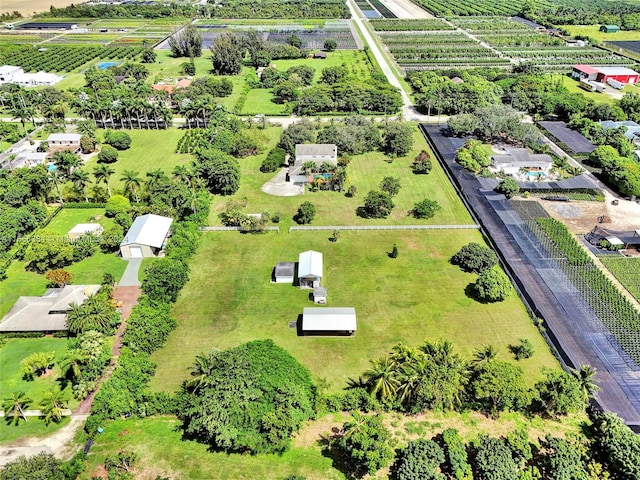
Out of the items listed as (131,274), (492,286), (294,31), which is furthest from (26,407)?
(294,31)

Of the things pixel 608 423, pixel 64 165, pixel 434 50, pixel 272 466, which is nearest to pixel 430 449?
pixel 272 466

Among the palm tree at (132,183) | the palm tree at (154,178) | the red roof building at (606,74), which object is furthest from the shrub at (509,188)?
the red roof building at (606,74)

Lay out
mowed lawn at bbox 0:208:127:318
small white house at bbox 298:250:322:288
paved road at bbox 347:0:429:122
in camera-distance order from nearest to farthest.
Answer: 1. small white house at bbox 298:250:322:288
2. mowed lawn at bbox 0:208:127:318
3. paved road at bbox 347:0:429:122

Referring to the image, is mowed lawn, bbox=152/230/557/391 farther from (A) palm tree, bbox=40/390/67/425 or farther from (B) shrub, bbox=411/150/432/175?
(B) shrub, bbox=411/150/432/175

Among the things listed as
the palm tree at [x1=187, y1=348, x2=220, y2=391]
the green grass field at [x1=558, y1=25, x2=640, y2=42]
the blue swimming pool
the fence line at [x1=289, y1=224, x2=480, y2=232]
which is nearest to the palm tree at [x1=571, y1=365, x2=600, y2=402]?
the fence line at [x1=289, y1=224, x2=480, y2=232]

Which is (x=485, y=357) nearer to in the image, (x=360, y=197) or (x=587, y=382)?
(x=587, y=382)

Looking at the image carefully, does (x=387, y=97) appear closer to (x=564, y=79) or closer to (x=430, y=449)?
(x=564, y=79)
